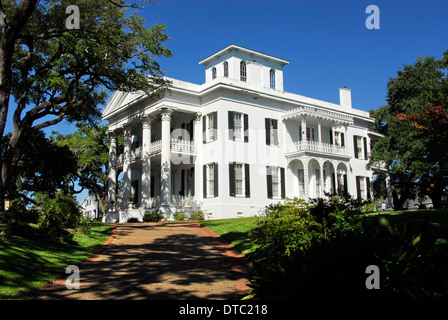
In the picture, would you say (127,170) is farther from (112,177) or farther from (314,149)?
(314,149)

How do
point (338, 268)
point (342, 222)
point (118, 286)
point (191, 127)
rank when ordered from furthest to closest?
point (191, 127), point (342, 222), point (118, 286), point (338, 268)

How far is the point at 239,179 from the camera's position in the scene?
84.2 ft

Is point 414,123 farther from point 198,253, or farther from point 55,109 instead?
point 55,109

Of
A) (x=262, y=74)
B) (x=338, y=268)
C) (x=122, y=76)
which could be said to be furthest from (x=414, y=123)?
(x=262, y=74)

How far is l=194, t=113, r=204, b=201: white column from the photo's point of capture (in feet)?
86.0

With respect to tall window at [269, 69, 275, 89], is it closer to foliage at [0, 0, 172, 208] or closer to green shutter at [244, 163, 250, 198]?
green shutter at [244, 163, 250, 198]

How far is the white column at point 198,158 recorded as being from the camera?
2620cm

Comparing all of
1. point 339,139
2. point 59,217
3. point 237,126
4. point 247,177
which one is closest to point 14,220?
point 59,217

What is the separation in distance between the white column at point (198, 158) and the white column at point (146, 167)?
3.15m

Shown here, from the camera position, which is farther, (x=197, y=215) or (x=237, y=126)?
(x=237, y=126)

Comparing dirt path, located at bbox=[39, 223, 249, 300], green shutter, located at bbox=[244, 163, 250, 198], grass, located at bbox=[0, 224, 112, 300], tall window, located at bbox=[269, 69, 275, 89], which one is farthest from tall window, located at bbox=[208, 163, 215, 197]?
grass, located at bbox=[0, 224, 112, 300]

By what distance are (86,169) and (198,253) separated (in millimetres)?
31753

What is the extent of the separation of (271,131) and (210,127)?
14.9 feet
